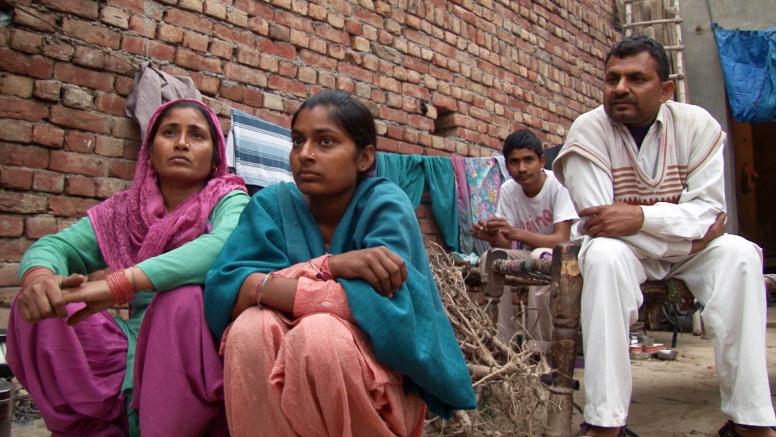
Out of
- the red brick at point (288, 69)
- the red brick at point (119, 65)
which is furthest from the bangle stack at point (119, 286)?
the red brick at point (288, 69)

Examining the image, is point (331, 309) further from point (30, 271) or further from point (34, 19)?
point (34, 19)

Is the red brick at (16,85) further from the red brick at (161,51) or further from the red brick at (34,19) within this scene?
the red brick at (161,51)

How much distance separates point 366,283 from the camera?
153cm

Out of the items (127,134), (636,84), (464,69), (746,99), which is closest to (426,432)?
(636,84)

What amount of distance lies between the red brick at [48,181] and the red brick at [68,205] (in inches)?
1.8

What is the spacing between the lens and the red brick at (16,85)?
288 cm

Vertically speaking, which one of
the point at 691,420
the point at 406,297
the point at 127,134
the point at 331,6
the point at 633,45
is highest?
the point at 331,6

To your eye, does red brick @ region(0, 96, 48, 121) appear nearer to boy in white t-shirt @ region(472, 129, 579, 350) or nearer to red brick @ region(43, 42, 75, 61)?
red brick @ region(43, 42, 75, 61)

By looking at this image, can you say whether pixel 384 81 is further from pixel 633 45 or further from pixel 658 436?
pixel 658 436

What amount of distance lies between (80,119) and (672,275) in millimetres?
2838

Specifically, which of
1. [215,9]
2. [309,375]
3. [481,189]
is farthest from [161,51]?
[481,189]

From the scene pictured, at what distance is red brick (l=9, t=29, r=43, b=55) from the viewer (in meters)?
2.92

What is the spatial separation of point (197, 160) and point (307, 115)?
577mm

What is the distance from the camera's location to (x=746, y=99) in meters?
7.51
